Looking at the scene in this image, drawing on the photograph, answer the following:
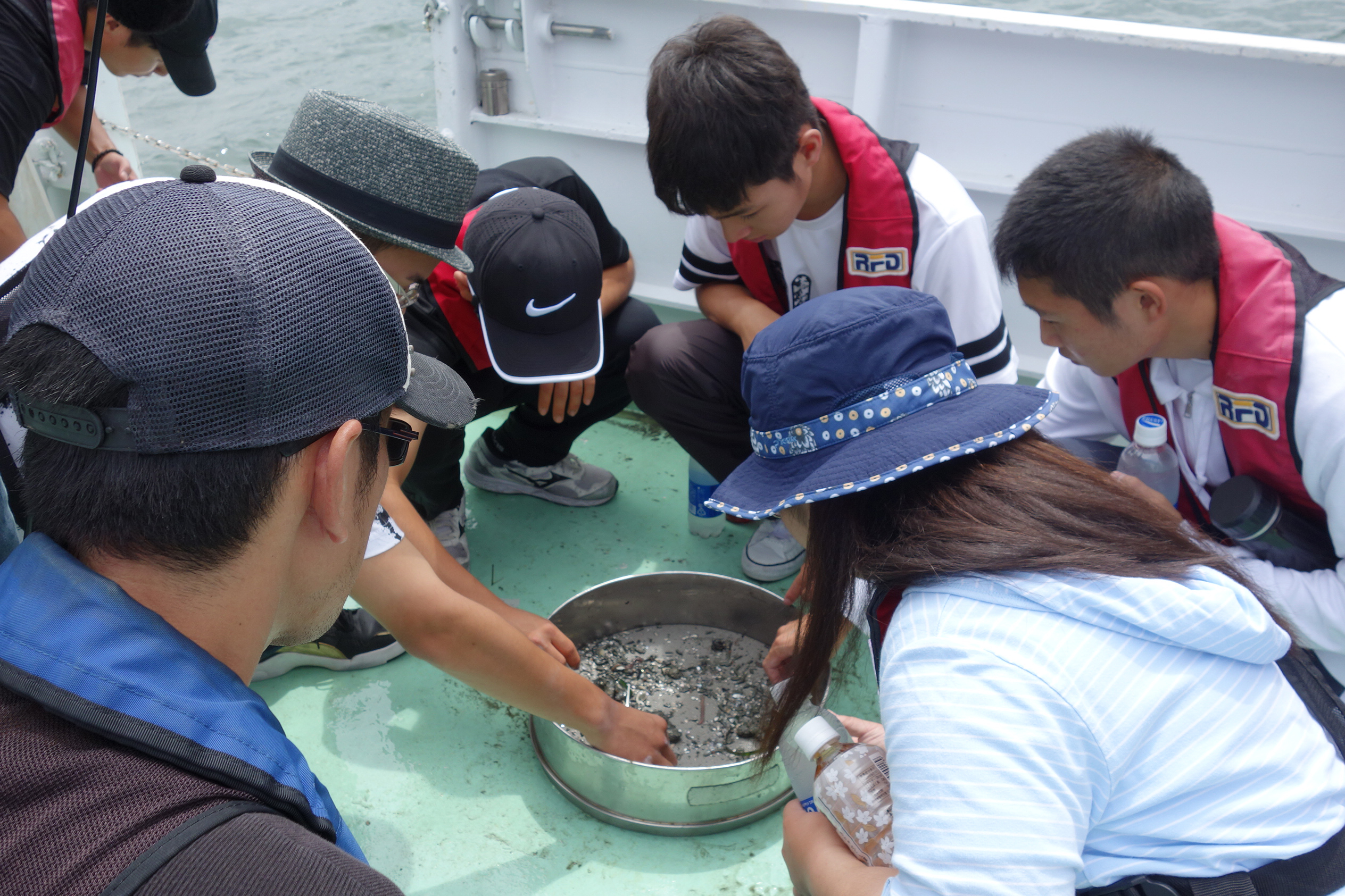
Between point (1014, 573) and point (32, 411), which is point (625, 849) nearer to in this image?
point (1014, 573)

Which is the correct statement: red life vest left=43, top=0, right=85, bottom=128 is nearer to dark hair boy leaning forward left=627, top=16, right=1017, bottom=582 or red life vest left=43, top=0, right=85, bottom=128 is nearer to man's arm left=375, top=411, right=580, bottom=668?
man's arm left=375, top=411, right=580, bottom=668

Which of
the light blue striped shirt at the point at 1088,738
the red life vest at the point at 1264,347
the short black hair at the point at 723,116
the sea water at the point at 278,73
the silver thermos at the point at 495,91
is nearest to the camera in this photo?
the light blue striped shirt at the point at 1088,738

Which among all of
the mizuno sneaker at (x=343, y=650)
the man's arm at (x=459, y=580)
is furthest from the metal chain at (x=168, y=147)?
the mizuno sneaker at (x=343, y=650)

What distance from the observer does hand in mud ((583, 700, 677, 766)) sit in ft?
6.07

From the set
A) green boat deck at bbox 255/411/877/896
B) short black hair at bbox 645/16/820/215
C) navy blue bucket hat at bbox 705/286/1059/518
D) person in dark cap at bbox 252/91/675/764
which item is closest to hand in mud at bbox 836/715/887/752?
green boat deck at bbox 255/411/877/896

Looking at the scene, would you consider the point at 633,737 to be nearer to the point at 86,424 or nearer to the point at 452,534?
the point at 452,534

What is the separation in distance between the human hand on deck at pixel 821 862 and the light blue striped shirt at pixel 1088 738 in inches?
8.6

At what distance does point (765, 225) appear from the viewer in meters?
2.17

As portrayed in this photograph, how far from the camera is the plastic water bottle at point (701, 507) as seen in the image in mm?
2609

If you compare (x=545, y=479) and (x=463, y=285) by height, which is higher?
(x=463, y=285)

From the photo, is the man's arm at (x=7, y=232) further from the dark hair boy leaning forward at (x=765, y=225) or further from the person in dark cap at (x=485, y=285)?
the dark hair boy leaning forward at (x=765, y=225)

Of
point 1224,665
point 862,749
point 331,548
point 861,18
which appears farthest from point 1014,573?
point 861,18

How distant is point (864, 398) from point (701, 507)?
58.9 inches

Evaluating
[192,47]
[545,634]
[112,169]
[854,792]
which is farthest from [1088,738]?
[112,169]
